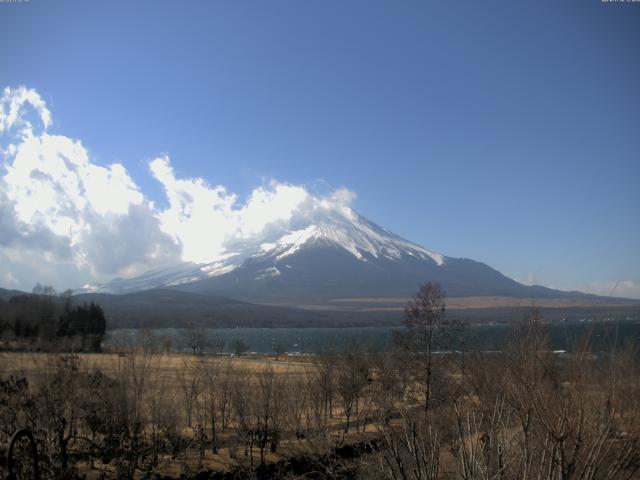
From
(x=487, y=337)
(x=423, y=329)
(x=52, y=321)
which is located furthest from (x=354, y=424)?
(x=52, y=321)

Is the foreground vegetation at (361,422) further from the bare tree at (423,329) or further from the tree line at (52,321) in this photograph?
the tree line at (52,321)

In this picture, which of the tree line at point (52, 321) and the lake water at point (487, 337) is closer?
the lake water at point (487, 337)

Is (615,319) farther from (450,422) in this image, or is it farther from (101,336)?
(101,336)

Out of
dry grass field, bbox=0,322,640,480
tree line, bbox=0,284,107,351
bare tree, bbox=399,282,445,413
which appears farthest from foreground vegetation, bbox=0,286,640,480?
tree line, bbox=0,284,107,351

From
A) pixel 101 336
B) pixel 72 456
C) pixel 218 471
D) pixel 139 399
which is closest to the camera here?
pixel 72 456

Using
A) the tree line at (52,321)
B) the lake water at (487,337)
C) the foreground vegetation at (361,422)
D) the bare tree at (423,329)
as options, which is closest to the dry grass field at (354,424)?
the foreground vegetation at (361,422)

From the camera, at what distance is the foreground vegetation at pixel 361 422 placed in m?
6.15

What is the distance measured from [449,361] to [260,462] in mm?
15416

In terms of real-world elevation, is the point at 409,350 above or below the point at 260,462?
above

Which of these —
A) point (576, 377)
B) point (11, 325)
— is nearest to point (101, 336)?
point (11, 325)

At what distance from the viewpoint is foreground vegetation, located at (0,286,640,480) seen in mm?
6152

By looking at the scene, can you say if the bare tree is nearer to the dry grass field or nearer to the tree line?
the dry grass field

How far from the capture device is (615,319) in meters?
6.60

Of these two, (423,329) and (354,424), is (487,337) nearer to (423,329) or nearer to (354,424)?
(423,329)
